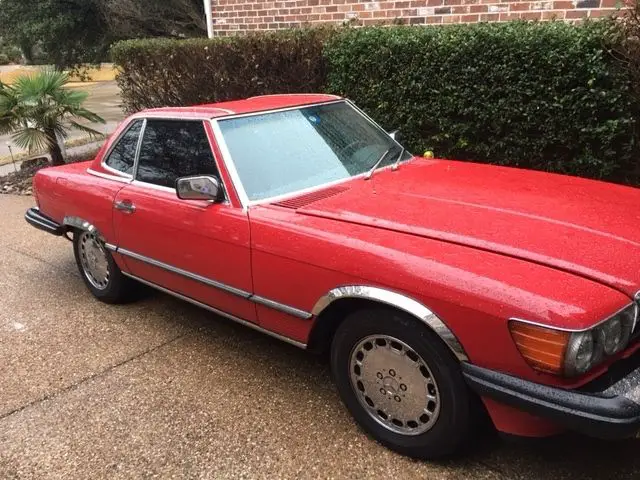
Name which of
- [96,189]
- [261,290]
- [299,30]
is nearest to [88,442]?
[261,290]

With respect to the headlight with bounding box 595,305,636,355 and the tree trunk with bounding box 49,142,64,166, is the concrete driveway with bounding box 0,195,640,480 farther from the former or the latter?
the tree trunk with bounding box 49,142,64,166

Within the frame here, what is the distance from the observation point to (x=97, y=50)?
12703mm

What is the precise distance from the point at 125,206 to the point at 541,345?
2800 millimetres

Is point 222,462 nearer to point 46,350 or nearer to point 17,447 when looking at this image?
point 17,447

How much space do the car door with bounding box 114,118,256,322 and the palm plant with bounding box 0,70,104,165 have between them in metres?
5.30

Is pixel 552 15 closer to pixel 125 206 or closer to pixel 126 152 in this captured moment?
pixel 126 152

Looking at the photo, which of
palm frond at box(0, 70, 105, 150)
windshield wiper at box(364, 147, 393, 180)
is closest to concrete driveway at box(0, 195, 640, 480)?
windshield wiper at box(364, 147, 393, 180)

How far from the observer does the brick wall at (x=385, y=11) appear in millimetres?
5250

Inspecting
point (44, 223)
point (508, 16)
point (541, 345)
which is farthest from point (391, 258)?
point (508, 16)

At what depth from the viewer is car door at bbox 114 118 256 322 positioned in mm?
3172

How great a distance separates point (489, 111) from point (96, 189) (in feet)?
10.6

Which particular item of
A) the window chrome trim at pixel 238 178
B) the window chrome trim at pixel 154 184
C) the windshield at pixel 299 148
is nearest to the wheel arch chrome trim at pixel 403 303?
the window chrome trim at pixel 238 178

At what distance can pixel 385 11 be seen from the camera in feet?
21.3

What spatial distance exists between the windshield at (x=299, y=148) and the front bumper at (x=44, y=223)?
6.83 ft
